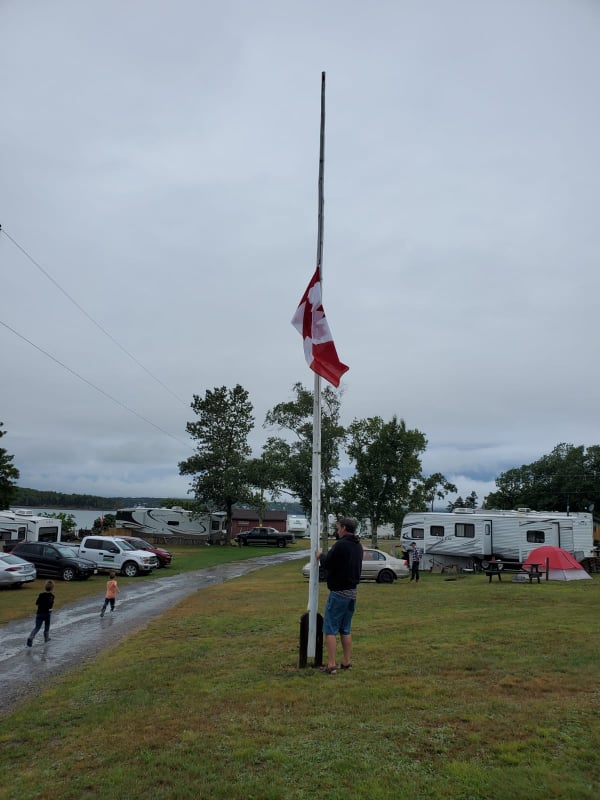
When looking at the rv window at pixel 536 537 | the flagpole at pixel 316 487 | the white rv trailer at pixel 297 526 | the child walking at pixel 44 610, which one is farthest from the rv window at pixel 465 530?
the white rv trailer at pixel 297 526

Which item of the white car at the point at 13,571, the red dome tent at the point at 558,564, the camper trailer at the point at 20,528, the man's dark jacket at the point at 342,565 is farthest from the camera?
the camper trailer at the point at 20,528

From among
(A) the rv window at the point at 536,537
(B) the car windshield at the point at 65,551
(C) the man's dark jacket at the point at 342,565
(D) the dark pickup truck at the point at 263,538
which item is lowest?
(D) the dark pickup truck at the point at 263,538

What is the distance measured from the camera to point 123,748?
562 centimetres

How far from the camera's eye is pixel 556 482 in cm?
8025

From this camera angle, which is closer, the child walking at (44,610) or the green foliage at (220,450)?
the child walking at (44,610)

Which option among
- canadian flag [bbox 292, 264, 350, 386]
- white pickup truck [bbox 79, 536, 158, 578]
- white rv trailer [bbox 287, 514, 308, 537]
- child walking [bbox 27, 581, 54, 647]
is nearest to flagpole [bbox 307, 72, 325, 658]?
canadian flag [bbox 292, 264, 350, 386]

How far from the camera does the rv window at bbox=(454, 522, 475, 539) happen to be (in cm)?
2922

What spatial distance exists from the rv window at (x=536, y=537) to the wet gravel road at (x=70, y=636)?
1508cm

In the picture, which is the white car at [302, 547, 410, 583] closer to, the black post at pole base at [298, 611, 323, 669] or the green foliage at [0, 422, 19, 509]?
the black post at pole base at [298, 611, 323, 669]

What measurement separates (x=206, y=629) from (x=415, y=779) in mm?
8744

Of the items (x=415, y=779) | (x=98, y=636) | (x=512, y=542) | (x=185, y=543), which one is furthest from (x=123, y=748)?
(x=185, y=543)

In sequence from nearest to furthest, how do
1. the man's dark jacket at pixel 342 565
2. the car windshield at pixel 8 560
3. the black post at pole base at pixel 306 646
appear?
1. the man's dark jacket at pixel 342 565
2. the black post at pole base at pixel 306 646
3. the car windshield at pixel 8 560

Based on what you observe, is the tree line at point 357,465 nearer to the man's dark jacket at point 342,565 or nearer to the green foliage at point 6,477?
the green foliage at point 6,477

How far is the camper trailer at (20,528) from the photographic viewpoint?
3419 cm
